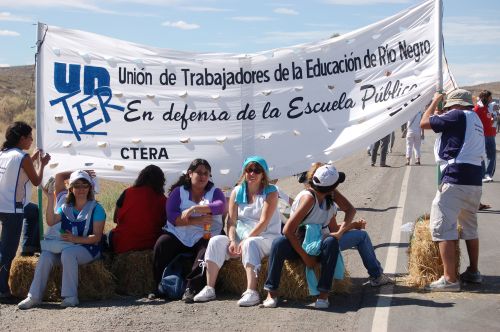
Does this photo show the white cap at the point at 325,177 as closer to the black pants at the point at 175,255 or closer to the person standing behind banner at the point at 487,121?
the black pants at the point at 175,255

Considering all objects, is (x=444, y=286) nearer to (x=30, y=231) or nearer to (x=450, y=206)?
(x=450, y=206)

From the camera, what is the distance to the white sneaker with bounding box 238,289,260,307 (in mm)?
7578

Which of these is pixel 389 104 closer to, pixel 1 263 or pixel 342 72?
pixel 342 72

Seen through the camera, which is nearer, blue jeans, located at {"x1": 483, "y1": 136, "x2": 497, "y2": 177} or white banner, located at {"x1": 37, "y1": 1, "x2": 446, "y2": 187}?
white banner, located at {"x1": 37, "y1": 1, "x2": 446, "y2": 187}

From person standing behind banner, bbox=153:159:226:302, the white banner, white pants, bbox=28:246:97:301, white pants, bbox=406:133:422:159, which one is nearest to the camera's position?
white pants, bbox=28:246:97:301

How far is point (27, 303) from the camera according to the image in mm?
7809

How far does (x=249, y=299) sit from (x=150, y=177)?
195 cm

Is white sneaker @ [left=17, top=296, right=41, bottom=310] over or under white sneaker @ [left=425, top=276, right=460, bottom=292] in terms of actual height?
under

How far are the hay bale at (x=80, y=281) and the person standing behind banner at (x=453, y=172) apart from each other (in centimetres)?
333

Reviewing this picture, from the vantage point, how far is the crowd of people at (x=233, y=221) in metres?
7.77

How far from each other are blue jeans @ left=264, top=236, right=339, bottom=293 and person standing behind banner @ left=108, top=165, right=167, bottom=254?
157 cm

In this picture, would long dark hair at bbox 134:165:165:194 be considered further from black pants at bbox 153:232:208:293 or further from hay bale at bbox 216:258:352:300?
hay bale at bbox 216:258:352:300

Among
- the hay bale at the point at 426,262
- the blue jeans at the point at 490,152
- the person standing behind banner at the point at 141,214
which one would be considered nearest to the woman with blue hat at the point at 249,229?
the person standing behind banner at the point at 141,214

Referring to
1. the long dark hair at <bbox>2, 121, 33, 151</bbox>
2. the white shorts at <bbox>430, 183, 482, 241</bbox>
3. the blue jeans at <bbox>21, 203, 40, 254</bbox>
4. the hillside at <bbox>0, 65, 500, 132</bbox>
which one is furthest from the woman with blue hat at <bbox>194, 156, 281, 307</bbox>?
the hillside at <bbox>0, 65, 500, 132</bbox>
